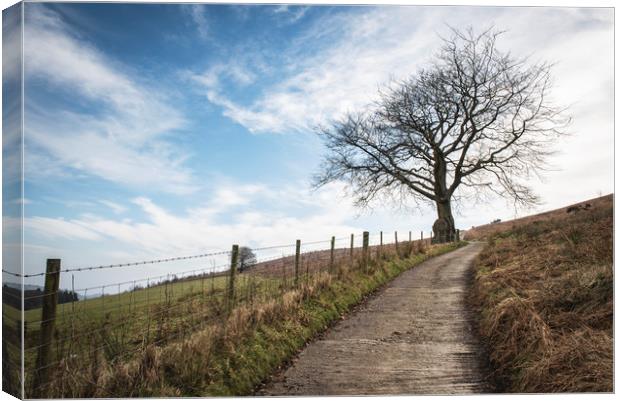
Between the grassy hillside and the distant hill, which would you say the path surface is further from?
the distant hill

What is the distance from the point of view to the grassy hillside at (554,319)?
5371 millimetres

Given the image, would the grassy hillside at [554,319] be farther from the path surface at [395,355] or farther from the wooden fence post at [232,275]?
the wooden fence post at [232,275]

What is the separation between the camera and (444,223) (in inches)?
1038

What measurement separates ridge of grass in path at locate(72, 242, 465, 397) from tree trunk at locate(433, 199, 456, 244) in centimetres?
1806

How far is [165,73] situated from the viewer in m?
7.59

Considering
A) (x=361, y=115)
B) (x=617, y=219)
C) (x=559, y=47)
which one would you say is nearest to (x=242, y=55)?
(x=559, y=47)

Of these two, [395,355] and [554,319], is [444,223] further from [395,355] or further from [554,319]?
[395,355]

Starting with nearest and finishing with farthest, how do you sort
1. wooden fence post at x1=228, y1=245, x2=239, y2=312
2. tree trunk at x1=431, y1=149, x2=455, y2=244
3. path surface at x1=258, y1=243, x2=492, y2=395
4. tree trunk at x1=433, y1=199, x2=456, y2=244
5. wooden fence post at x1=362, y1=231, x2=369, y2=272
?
path surface at x1=258, y1=243, x2=492, y2=395, wooden fence post at x1=228, y1=245, x2=239, y2=312, wooden fence post at x1=362, y1=231, x2=369, y2=272, tree trunk at x1=433, y1=199, x2=456, y2=244, tree trunk at x1=431, y1=149, x2=455, y2=244

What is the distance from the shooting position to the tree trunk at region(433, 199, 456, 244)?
85.9 ft

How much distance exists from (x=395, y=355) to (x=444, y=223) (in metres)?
20.5

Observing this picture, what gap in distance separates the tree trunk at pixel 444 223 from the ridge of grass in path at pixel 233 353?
59.3 feet

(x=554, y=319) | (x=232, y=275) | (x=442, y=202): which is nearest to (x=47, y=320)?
(x=232, y=275)

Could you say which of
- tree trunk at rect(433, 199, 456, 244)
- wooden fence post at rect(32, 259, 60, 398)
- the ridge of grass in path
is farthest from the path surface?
tree trunk at rect(433, 199, 456, 244)

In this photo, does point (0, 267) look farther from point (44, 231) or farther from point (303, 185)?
point (303, 185)
